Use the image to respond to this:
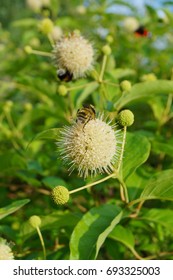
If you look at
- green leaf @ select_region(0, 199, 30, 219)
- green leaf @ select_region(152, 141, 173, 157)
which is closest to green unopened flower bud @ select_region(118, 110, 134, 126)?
green leaf @ select_region(0, 199, 30, 219)

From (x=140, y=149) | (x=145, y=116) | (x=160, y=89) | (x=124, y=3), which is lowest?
(x=140, y=149)

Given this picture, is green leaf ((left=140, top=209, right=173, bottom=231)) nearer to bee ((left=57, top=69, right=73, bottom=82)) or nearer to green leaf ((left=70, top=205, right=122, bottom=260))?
green leaf ((left=70, top=205, right=122, bottom=260))

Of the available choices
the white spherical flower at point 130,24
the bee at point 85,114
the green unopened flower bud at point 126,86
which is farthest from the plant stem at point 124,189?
the white spherical flower at point 130,24

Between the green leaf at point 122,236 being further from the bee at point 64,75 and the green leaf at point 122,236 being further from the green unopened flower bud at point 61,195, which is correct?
the bee at point 64,75
